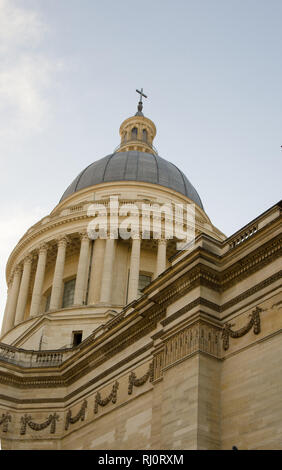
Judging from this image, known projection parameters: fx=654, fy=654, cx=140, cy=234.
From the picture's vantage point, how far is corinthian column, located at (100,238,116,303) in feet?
128

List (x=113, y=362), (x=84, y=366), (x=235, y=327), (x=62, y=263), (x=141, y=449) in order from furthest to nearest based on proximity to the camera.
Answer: (x=62, y=263) → (x=84, y=366) → (x=113, y=362) → (x=141, y=449) → (x=235, y=327)

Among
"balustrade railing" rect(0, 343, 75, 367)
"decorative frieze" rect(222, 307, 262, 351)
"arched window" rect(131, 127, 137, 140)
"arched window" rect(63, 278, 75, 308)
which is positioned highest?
"arched window" rect(131, 127, 137, 140)

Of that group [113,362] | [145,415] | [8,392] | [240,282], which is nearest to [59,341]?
[8,392]

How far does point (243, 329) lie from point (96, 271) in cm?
2102

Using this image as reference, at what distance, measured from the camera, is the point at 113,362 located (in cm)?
2723

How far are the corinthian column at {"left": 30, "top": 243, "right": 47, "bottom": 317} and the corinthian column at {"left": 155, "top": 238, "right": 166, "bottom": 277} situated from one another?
7.70 metres

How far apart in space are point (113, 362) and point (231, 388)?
7878 millimetres

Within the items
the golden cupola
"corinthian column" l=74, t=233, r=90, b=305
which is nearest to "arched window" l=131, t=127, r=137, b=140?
the golden cupola

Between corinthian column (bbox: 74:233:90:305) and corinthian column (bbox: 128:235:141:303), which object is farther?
corinthian column (bbox: 74:233:90:305)

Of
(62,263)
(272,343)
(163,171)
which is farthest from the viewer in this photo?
(163,171)

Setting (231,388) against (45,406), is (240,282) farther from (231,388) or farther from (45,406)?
(45,406)

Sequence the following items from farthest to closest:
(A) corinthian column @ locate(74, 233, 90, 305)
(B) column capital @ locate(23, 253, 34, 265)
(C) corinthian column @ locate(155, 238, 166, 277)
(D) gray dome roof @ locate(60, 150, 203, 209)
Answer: (D) gray dome roof @ locate(60, 150, 203, 209)
(B) column capital @ locate(23, 253, 34, 265)
(C) corinthian column @ locate(155, 238, 166, 277)
(A) corinthian column @ locate(74, 233, 90, 305)

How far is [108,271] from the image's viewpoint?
132 ft

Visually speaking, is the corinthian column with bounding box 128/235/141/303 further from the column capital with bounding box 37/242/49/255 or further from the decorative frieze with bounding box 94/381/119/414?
the decorative frieze with bounding box 94/381/119/414
